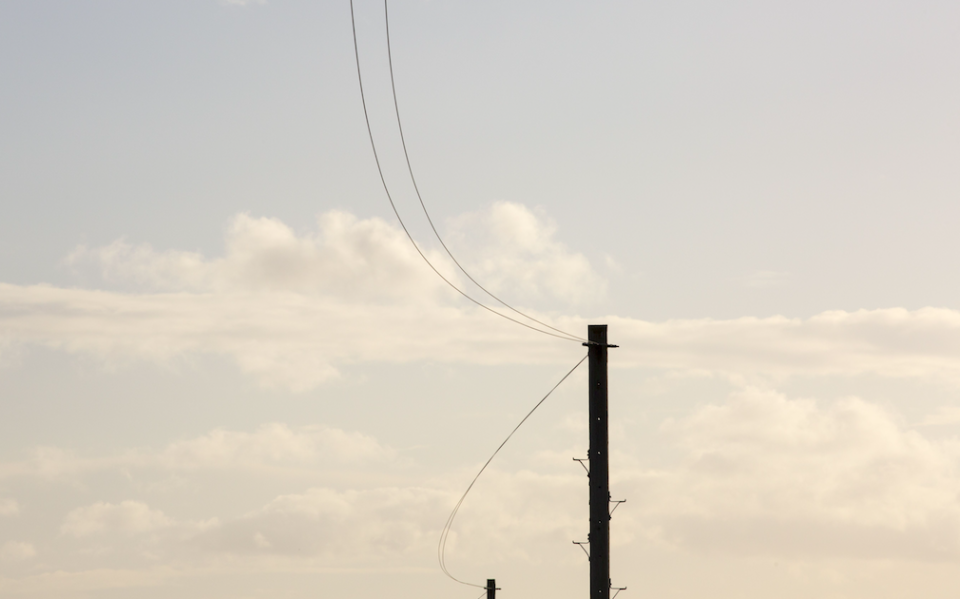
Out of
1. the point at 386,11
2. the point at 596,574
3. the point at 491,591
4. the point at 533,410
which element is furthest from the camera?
the point at 491,591

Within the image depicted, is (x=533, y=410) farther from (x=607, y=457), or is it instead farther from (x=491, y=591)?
(x=491, y=591)

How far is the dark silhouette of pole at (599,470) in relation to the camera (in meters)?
17.3

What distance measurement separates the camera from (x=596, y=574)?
17.3 meters

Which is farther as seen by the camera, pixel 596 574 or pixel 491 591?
pixel 491 591

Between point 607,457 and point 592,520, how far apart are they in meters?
1.04

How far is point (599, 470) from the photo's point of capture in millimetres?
17609

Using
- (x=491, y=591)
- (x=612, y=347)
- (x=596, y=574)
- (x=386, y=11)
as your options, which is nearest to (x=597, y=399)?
(x=612, y=347)

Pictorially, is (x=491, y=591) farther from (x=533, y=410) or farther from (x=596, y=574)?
(x=596, y=574)

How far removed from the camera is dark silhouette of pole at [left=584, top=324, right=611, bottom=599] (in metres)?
17.3

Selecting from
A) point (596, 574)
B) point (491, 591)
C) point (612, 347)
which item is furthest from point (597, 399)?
point (491, 591)

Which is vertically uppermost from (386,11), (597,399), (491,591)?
(386,11)

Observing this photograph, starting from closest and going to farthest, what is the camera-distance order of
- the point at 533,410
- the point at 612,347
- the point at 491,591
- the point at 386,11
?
the point at 612,347, the point at 386,11, the point at 533,410, the point at 491,591

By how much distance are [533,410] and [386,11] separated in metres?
7.92

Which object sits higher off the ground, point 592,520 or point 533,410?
point 533,410
